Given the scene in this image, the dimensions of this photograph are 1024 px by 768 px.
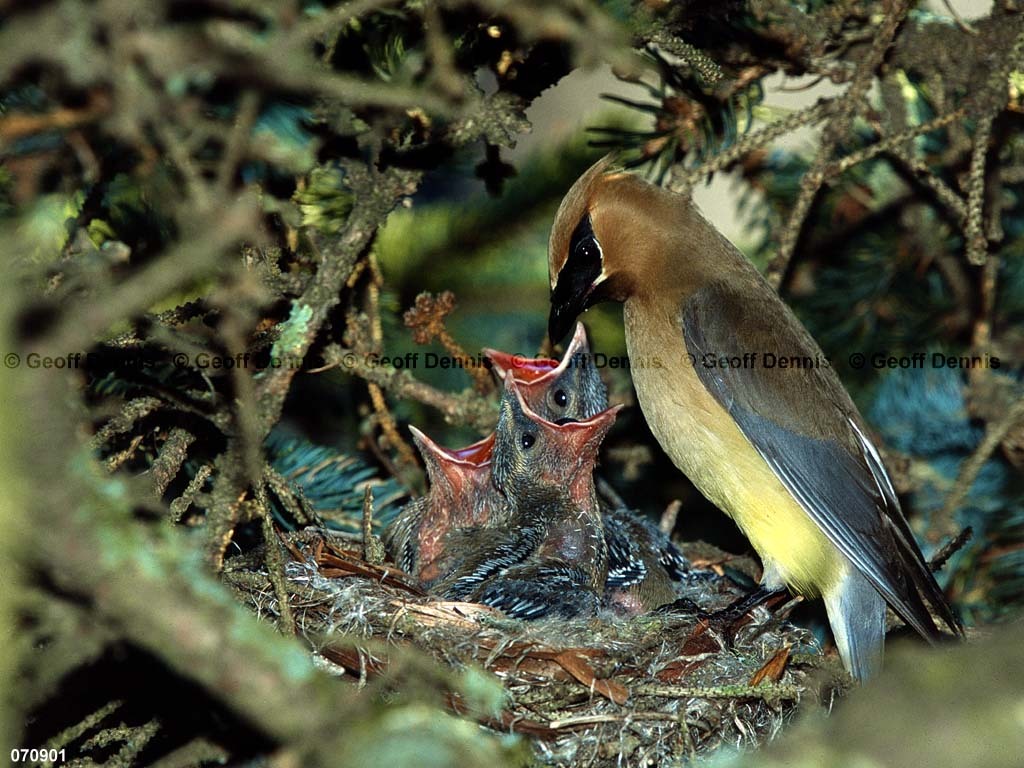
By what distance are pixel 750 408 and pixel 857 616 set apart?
0.72 meters

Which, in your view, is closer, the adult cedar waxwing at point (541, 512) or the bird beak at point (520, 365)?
the adult cedar waxwing at point (541, 512)

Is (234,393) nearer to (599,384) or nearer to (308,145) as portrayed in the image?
(308,145)

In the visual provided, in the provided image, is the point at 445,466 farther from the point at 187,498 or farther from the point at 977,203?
the point at 977,203

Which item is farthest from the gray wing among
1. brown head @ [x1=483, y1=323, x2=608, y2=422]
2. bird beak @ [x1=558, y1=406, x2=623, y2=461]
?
brown head @ [x1=483, y1=323, x2=608, y2=422]

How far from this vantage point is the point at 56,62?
5.16 ft

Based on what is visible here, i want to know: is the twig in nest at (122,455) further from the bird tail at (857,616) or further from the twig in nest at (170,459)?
the bird tail at (857,616)

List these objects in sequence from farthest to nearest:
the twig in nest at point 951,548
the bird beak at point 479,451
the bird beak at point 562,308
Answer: the bird beak at point 479,451, the bird beak at point 562,308, the twig in nest at point 951,548

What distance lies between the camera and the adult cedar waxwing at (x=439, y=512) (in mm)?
3750

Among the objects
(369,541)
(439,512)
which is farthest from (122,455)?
(439,512)

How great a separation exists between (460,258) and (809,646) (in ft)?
5.28

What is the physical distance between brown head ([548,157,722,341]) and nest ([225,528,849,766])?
110 centimetres

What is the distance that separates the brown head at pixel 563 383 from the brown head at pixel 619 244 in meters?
0.19

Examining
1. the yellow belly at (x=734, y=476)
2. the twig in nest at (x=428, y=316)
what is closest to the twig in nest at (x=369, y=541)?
the twig in nest at (x=428, y=316)

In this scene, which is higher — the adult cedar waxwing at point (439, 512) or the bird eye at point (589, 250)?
the bird eye at point (589, 250)
